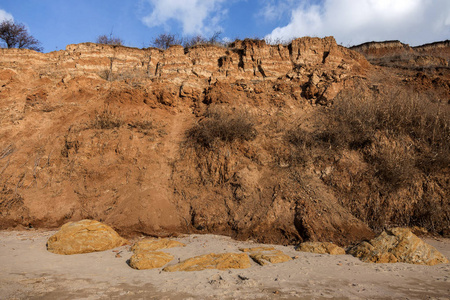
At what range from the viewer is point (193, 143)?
29.4 ft

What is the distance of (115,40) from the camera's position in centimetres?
1570

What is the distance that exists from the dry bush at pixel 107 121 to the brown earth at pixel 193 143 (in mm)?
74

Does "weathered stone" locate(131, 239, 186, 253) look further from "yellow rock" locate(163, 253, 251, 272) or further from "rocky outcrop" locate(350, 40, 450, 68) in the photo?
"rocky outcrop" locate(350, 40, 450, 68)

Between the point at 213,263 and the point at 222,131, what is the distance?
201 inches

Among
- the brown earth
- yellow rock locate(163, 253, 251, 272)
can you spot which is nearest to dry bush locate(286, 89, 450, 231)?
the brown earth

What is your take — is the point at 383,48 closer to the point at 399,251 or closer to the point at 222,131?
the point at 222,131

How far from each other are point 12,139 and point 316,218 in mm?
10641

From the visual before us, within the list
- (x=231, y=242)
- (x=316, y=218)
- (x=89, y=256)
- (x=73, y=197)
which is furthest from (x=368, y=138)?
(x=73, y=197)

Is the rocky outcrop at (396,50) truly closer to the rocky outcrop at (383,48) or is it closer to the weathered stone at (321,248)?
the rocky outcrop at (383,48)

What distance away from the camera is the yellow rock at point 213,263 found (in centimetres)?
412

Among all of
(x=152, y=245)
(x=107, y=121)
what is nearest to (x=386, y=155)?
(x=152, y=245)

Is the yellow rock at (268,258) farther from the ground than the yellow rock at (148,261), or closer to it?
farther from the ground

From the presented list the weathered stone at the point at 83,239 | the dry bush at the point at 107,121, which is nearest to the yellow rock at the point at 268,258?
the weathered stone at the point at 83,239

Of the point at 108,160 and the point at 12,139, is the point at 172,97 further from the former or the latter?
the point at 12,139
